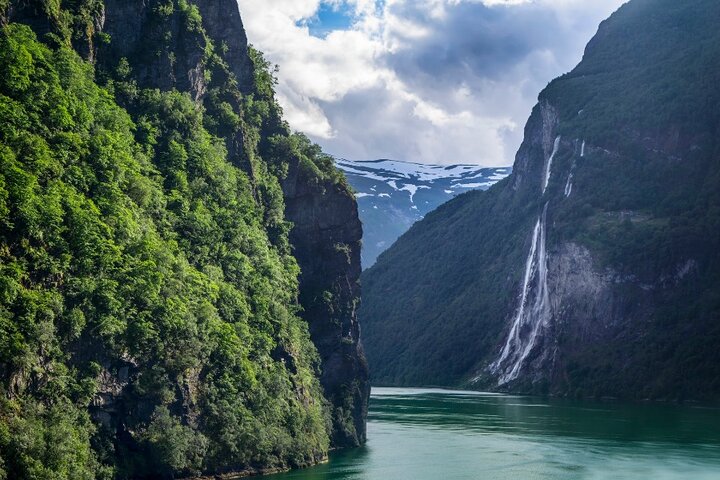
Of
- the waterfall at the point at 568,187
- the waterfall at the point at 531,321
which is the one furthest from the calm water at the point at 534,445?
the waterfall at the point at 568,187

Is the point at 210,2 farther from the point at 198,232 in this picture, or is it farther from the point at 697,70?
the point at 697,70

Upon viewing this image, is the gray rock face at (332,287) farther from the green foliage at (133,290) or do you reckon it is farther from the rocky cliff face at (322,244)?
the green foliage at (133,290)

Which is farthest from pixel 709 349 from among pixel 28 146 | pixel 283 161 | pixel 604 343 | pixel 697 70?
pixel 28 146

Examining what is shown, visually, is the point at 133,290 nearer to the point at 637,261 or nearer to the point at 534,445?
the point at 534,445

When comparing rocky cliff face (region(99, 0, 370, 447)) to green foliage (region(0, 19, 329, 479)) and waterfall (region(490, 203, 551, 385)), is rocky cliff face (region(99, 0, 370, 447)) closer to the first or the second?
green foliage (region(0, 19, 329, 479))

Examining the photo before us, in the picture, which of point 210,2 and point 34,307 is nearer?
point 34,307

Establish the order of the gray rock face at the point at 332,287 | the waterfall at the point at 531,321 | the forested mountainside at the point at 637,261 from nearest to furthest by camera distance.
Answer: the gray rock face at the point at 332,287 < the forested mountainside at the point at 637,261 < the waterfall at the point at 531,321

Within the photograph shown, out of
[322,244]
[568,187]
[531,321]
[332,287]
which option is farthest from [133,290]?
[568,187]
